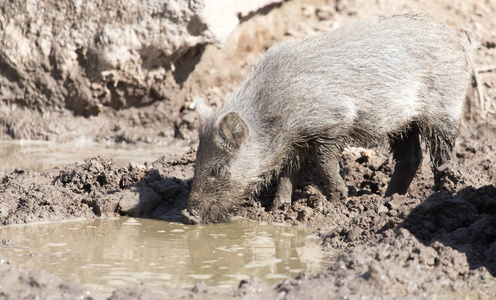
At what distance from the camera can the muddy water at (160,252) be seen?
4477mm

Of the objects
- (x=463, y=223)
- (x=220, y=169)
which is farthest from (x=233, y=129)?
(x=463, y=223)

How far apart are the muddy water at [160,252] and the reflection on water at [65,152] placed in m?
2.44

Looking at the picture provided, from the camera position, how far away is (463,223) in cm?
502

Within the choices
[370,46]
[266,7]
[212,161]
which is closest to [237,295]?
[212,161]

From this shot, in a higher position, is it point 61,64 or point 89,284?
point 61,64

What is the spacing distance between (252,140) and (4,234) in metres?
2.47

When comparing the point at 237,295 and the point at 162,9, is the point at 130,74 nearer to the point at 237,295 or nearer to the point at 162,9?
the point at 162,9

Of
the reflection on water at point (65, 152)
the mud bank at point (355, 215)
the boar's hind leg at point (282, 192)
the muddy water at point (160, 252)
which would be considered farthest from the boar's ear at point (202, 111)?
the reflection on water at point (65, 152)

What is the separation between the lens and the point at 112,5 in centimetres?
1022

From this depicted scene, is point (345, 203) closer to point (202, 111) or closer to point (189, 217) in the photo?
point (189, 217)

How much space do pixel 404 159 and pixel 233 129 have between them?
7.02 ft

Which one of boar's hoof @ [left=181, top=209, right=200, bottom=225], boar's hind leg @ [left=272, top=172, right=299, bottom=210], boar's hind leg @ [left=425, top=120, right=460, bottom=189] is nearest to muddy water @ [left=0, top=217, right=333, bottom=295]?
boar's hoof @ [left=181, top=209, right=200, bottom=225]

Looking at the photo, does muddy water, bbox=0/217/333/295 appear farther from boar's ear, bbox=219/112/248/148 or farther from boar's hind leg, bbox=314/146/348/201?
boar's ear, bbox=219/112/248/148

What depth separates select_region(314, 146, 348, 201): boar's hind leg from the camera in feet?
21.6
